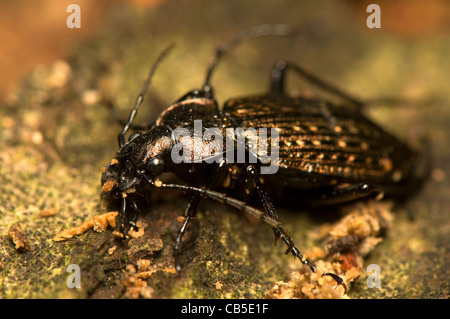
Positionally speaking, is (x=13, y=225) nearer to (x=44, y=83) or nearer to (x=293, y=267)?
(x=44, y=83)

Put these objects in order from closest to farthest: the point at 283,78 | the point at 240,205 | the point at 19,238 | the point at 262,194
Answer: the point at 240,205
the point at 19,238
the point at 262,194
the point at 283,78

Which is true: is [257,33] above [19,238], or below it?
above

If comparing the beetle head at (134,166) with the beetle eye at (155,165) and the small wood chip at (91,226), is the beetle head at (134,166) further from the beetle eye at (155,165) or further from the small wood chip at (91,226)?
the small wood chip at (91,226)

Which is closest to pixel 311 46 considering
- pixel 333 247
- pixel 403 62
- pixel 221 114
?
pixel 403 62

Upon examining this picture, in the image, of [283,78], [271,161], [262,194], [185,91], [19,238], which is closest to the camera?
[19,238]

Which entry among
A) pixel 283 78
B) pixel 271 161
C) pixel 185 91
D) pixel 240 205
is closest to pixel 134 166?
pixel 240 205

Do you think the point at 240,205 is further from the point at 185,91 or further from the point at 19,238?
the point at 185,91

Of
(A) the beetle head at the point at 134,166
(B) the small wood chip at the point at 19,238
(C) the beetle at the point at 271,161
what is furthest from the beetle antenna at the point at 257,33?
(B) the small wood chip at the point at 19,238

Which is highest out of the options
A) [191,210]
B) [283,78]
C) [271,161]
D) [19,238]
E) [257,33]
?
[257,33]
